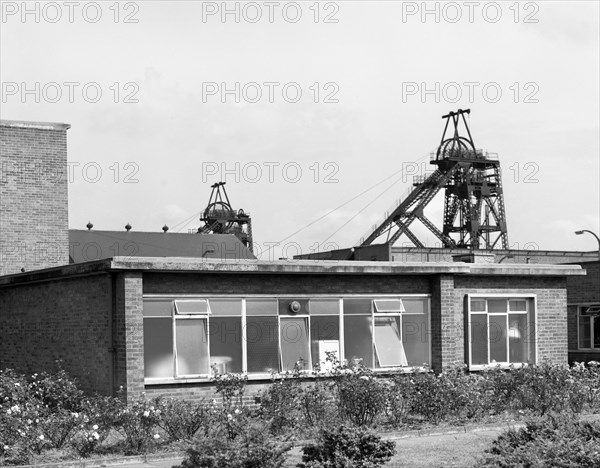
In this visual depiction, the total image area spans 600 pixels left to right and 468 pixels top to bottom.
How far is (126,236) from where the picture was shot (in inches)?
1790

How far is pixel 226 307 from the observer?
2136cm

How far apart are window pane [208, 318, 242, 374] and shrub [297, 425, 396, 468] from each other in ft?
26.5

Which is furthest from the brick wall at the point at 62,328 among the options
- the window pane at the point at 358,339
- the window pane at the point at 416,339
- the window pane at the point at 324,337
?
the window pane at the point at 416,339

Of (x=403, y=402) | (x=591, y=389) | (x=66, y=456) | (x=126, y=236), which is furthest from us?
(x=126, y=236)

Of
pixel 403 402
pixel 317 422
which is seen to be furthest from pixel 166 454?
pixel 403 402

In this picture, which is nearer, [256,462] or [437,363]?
[256,462]

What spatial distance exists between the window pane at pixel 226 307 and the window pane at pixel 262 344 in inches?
12.8

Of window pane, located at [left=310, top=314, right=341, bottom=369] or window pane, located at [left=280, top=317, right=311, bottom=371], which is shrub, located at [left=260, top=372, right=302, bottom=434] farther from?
window pane, located at [left=310, top=314, right=341, bottom=369]

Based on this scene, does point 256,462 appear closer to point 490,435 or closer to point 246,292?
point 490,435

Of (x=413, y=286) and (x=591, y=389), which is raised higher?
(x=413, y=286)

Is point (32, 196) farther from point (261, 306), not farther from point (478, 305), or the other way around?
point (478, 305)

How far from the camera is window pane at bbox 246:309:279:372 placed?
21531 millimetres

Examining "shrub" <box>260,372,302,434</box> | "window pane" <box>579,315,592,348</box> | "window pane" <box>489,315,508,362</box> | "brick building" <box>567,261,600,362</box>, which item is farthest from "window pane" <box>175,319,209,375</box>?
"window pane" <box>579,315,592,348</box>

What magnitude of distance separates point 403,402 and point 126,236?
27.8 m
